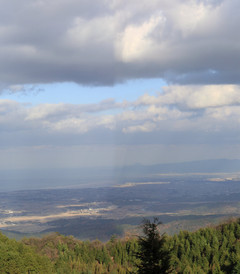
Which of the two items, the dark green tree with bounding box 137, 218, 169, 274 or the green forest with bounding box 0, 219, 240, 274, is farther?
the green forest with bounding box 0, 219, 240, 274

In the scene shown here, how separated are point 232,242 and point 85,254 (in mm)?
29118

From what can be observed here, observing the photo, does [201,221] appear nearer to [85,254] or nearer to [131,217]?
Answer: [131,217]

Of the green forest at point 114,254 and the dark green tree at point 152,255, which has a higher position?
the dark green tree at point 152,255

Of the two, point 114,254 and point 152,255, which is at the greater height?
point 152,255

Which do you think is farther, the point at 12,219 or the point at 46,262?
the point at 12,219

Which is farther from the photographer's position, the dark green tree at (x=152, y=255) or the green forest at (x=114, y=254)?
the green forest at (x=114, y=254)

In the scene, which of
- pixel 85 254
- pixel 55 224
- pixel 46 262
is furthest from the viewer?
pixel 55 224

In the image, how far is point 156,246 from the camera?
2842 cm

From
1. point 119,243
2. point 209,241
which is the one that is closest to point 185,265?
point 209,241

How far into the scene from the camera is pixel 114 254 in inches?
3027

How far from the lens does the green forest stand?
51906mm

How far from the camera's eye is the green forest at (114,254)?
51.9 metres

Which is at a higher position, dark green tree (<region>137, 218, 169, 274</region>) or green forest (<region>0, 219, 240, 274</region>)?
dark green tree (<region>137, 218, 169, 274</region>)

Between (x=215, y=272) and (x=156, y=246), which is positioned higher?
(x=156, y=246)
